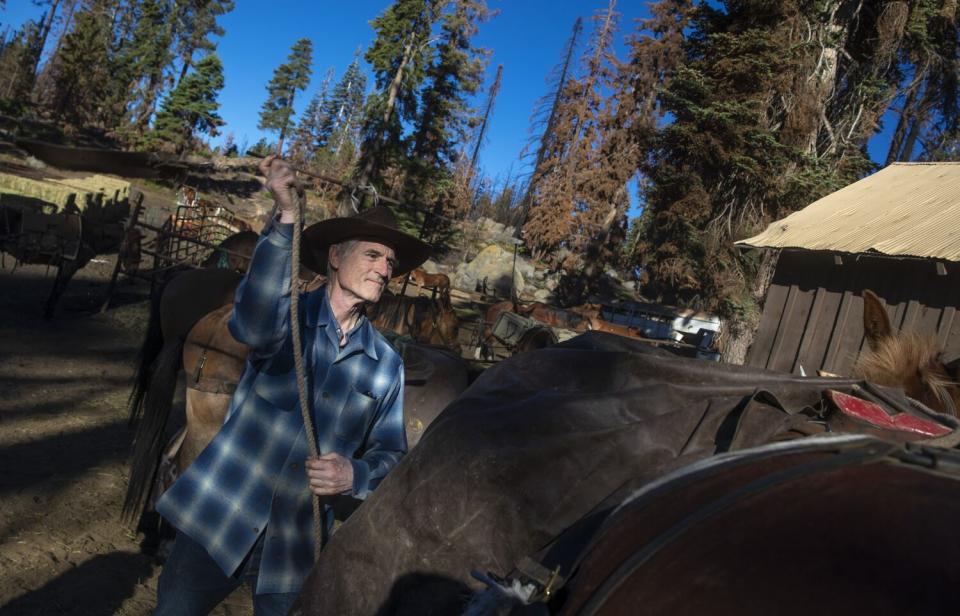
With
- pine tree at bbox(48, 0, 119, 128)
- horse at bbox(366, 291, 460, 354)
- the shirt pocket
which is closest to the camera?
the shirt pocket

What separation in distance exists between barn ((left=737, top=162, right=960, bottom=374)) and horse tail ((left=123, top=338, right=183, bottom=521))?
630 centimetres

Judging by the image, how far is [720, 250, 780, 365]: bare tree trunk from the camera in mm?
13766

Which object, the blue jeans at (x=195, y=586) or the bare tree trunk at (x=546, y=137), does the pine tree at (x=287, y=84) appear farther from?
the blue jeans at (x=195, y=586)

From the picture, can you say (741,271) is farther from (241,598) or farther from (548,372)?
(548,372)

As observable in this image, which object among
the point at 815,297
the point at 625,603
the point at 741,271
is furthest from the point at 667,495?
the point at 741,271

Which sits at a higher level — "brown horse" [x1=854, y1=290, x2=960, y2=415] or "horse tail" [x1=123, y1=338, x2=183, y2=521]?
"brown horse" [x1=854, y1=290, x2=960, y2=415]

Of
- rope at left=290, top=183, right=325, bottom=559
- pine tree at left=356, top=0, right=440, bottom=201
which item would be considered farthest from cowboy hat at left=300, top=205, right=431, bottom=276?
pine tree at left=356, top=0, right=440, bottom=201

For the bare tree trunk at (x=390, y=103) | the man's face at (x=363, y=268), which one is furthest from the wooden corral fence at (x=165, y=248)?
the bare tree trunk at (x=390, y=103)

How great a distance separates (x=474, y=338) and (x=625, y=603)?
47.1 ft

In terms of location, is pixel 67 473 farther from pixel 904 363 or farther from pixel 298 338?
pixel 904 363

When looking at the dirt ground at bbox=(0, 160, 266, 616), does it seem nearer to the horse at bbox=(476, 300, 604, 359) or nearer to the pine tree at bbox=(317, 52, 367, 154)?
the horse at bbox=(476, 300, 604, 359)

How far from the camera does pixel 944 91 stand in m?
17.4

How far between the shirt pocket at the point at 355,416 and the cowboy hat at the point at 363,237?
24.1 inches

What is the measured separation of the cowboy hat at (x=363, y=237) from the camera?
2435 millimetres
